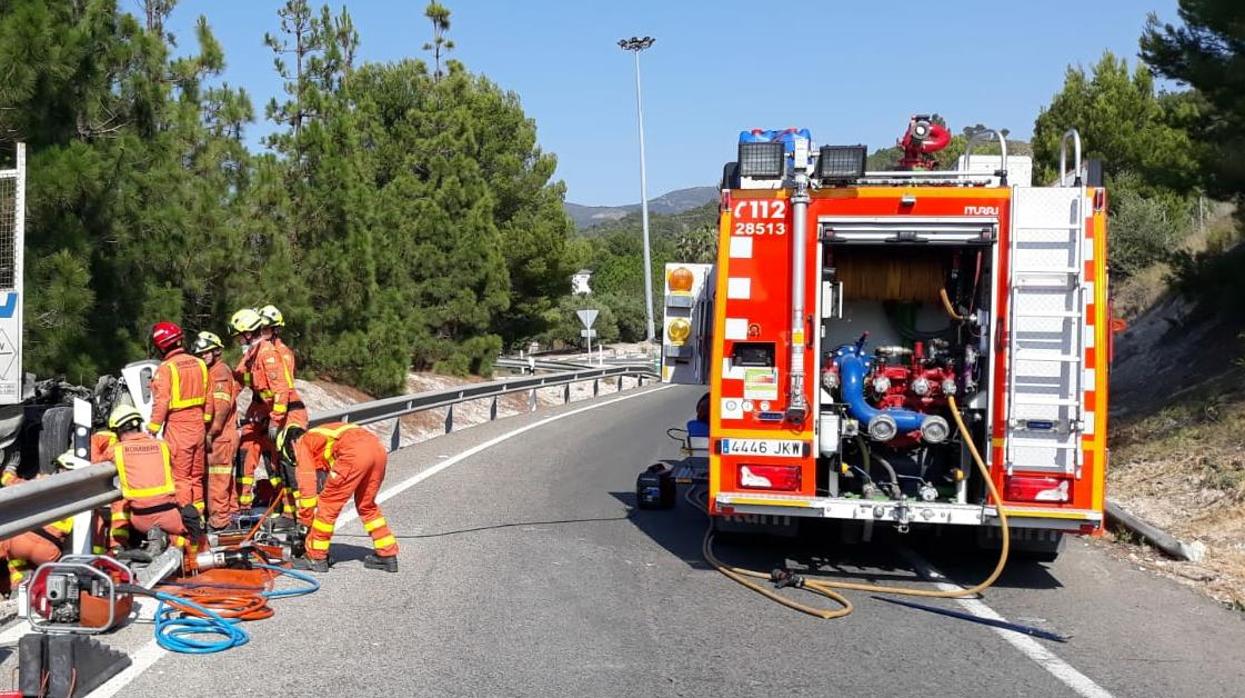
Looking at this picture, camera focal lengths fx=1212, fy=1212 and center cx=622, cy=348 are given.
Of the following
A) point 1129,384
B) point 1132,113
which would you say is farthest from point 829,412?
point 1132,113

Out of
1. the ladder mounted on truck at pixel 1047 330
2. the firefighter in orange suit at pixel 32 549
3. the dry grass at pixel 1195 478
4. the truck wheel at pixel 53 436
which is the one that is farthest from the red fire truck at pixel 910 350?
the truck wheel at pixel 53 436

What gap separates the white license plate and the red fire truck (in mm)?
13

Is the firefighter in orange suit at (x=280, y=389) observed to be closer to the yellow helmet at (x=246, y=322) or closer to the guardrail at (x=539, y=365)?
the yellow helmet at (x=246, y=322)

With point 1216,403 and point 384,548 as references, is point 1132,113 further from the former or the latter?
point 384,548

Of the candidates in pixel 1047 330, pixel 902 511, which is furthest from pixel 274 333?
pixel 1047 330

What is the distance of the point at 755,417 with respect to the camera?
7.80 m

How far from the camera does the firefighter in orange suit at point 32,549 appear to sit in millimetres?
7020

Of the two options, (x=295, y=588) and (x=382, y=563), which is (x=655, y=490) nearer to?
(x=382, y=563)

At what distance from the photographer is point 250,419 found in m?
9.66

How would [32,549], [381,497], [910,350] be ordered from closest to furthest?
[32,549] < [910,350] < [381,497]

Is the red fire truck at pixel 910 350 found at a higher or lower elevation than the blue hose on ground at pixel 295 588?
higher

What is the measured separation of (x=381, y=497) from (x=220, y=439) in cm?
241

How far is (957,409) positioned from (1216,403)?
6.60 m

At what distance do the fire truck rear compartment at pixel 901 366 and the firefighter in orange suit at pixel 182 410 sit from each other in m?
4.33
